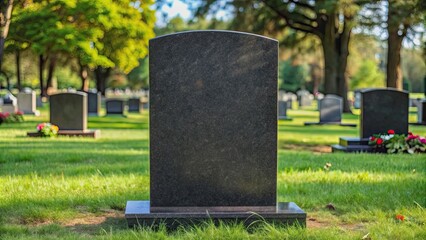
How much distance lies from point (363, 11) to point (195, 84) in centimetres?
2588

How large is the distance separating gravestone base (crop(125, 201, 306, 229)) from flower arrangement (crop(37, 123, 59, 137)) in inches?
465

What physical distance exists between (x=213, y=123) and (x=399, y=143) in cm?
894

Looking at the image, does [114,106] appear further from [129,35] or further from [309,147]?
[309,147]

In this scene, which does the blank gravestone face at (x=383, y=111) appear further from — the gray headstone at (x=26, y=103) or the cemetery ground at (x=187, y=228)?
the gray headstone at (x=26, y=103)

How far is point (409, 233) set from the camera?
5012 mm

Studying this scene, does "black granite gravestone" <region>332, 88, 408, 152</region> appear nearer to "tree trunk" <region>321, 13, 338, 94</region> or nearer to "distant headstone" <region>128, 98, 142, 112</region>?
"tree trunk" <region>321, 13, 338, 94</region>

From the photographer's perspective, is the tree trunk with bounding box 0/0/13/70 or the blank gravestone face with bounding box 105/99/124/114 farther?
the blank gravestone face with bounding box 105/99/124/114

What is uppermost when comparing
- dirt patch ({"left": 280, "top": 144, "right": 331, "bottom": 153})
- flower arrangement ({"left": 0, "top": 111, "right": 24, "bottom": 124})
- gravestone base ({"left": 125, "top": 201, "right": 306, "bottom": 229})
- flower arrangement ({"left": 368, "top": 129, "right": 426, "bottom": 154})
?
flower arrangement ({"left": 0, "top": 111, "right": 24, "bottom": 124})

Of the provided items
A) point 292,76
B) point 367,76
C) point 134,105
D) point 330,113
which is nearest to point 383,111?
point 330,113

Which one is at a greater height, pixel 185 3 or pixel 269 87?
pixel 185 3

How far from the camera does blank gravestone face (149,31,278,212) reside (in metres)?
5.43

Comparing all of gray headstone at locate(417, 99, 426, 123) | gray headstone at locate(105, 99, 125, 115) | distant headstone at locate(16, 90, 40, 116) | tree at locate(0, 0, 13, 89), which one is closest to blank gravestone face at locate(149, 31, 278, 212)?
tree at locate(0, 0, 13, 89)

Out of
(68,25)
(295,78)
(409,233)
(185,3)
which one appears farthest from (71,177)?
(295,78)

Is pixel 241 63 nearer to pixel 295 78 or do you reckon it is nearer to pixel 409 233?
pixel 409 233
